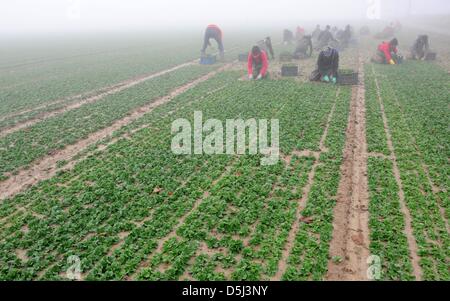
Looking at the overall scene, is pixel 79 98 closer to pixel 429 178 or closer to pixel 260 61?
pixel 260 61

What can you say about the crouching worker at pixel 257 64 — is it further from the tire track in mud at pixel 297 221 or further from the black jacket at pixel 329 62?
the tire track in mud at pixel 297 221

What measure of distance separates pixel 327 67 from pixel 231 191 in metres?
18.8

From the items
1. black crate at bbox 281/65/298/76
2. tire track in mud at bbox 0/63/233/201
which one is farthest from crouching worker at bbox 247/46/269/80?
tire track in mud at bbox 0/63/233/201

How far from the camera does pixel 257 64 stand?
2956 centimetres

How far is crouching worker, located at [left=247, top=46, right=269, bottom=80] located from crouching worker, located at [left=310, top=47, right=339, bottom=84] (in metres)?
3.98

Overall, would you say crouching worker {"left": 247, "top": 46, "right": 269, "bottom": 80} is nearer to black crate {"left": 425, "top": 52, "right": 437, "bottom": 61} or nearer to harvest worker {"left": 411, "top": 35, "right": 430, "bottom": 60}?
harvest worker {"left": 411, "top": 35, "right": 430, "bottom": 60}

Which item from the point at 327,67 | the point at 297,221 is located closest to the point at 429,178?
the point at 297,221

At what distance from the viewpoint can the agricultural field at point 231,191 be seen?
29.4ft

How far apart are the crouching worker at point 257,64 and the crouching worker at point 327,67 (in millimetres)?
3975

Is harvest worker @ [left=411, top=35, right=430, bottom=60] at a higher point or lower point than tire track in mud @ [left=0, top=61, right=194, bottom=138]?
higher

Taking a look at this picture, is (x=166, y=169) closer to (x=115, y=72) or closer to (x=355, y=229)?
(x=355, y=229)

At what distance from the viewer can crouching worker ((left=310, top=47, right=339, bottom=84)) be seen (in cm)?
2664

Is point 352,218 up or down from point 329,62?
down

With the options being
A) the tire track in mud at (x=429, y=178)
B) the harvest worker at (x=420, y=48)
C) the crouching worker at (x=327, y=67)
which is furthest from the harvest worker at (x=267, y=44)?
the tire track in mud at (x=429, y=178)
